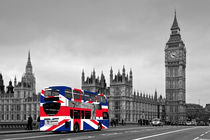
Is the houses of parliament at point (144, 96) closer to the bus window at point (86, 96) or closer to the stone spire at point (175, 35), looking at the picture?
the stone spire at point (175, 35)

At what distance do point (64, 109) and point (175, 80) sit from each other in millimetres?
105362

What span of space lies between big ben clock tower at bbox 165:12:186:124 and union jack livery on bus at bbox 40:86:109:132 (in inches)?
3918

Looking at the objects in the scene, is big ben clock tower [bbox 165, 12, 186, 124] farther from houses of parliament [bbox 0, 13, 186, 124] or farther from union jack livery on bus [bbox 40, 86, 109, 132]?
union jack livery on bus [bbox 40, 86, 109, 132]

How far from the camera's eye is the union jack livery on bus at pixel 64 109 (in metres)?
26.4

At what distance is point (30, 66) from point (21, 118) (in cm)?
3352

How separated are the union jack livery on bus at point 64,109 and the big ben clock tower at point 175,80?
99.5 m

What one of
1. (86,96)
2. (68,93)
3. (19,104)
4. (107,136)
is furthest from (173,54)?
(107,136)

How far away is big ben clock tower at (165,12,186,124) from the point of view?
126250 mm

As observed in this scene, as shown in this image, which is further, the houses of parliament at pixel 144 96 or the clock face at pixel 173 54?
the clock face at pixel 173 54

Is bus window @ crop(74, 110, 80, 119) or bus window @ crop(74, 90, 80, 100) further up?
bus window @ crop(74, 90, 80, 100)

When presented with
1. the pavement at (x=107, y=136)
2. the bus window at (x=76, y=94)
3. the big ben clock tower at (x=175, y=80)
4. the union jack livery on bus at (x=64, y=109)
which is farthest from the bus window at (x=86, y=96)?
the big ben clock tower at (x=175, y=80)

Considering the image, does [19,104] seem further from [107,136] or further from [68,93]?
[107,136]

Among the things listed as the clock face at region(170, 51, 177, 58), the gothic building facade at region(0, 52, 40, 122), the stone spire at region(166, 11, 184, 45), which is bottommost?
the gothic building facade at region(0, 52, 40, 122)

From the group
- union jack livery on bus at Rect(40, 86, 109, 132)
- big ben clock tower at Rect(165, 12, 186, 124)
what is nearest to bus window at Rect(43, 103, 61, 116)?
union jack livery on bus at Rect(40, 86, 109, 132)
